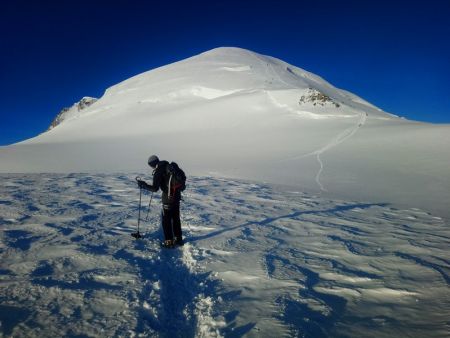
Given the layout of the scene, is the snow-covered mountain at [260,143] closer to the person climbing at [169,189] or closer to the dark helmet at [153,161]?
the person climbing at [169,189]

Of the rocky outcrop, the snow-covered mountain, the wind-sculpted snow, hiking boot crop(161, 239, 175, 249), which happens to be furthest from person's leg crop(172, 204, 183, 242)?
the rocky outcrop

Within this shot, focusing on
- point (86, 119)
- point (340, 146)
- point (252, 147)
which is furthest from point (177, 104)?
point (340, 146)

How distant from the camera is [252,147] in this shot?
81.7 feet

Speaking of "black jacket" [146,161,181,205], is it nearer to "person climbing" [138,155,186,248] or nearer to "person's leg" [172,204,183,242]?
"person climbing" [138,155,186,248]

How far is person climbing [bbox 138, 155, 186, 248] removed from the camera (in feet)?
22.3

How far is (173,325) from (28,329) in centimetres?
171

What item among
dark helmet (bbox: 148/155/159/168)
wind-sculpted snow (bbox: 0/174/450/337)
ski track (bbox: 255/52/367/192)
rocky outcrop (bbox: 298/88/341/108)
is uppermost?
rocky outcrop (bbox: 298/88/341/108)

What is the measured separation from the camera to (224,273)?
5711mm

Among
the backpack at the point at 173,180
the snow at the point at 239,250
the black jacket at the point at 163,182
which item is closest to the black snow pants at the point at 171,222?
the black jacket at the point at 163,182

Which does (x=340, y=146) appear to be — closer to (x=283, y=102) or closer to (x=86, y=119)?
(x=283, y=102)

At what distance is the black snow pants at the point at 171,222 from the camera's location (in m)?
6.84

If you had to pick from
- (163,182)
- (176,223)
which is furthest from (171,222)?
(163,182)

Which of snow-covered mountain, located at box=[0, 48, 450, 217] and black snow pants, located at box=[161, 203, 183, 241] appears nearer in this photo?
black snow pants, located at box=[161, 203, 183, 241]

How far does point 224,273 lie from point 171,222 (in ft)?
5.80
